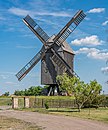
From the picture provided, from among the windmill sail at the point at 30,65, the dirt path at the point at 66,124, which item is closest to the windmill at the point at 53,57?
the windmill sail at the point at 30,65

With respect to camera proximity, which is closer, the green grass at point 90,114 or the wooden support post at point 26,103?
the green grass at point 90,114

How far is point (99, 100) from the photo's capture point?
50.2 m

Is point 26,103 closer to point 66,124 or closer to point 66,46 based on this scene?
point 66,46

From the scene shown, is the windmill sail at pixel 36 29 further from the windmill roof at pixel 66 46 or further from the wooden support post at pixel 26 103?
the wooden support post at pixel 26 103

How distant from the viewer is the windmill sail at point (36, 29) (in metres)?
61.5

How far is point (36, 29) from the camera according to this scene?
62906 millimetres

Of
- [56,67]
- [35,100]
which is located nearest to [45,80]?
[56,67]

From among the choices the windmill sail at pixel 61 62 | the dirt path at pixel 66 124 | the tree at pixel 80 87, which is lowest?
the dirt path at pixel 66 124

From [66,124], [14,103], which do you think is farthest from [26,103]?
[66,124]

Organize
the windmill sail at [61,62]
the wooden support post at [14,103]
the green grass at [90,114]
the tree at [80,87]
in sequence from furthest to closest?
the windmill sail at [61,62] → the wooden support post at [14,103] → the tree at [80,87] → the green grass at [90,114]

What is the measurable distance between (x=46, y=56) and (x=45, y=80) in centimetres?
425

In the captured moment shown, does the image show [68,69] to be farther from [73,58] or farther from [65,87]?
[65,87]

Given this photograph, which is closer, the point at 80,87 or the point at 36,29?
the point at 80,87

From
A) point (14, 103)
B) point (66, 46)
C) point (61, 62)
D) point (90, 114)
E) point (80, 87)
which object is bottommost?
point (90, 114)
